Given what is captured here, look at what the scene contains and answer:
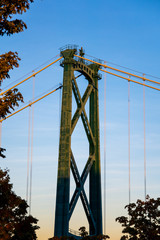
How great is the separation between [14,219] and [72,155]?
11022mm

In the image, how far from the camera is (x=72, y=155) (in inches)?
2088

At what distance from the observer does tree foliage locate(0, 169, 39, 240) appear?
1511 inches

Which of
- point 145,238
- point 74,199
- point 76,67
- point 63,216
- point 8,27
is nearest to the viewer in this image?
point 8,27

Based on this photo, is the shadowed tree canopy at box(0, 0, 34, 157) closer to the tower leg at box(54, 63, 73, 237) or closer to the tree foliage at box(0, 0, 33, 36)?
the tree foliage at box(0, 0, 33, 36)

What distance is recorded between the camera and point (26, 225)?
154 feet

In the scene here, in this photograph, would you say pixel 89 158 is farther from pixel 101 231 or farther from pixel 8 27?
pixel 8 27

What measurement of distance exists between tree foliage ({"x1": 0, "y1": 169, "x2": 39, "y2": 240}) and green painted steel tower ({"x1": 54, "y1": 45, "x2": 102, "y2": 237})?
11.7 ft

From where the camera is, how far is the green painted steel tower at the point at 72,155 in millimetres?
50000

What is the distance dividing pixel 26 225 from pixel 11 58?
2535 centimetres

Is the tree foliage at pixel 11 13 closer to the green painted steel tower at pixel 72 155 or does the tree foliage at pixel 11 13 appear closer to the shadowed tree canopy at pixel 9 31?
the shadowed tree canopy at pixel 9 31

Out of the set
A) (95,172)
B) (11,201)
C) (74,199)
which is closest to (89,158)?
(95,172)

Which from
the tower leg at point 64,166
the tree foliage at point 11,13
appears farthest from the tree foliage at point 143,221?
the tree foliage at point 11,13

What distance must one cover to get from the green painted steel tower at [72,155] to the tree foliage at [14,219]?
3.57 meters

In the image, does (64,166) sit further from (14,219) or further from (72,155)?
(14,219)
